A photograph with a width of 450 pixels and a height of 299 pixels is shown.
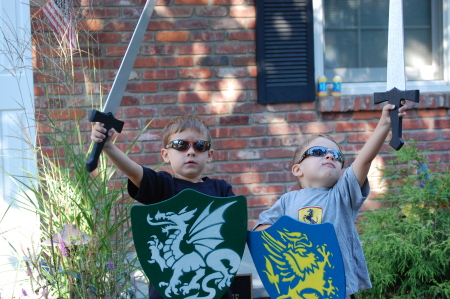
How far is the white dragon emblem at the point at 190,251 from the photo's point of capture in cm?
180

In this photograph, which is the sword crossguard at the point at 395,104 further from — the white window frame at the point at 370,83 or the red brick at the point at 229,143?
the white window frame at the point at 370,83

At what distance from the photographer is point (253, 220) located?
4055 millimetres

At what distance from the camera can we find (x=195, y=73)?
3.96 m

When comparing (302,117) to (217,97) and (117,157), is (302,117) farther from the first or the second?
(117,157)

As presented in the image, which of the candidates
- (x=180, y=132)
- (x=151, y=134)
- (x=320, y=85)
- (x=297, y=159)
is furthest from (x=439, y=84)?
(x=180, y=132)

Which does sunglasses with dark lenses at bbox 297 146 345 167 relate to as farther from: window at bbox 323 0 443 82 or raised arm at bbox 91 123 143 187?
window at bbox 323 0 443 82

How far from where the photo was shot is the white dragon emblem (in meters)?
1.80

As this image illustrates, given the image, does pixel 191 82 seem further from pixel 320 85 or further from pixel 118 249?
pixel 118 249

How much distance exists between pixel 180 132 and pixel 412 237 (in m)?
1.37

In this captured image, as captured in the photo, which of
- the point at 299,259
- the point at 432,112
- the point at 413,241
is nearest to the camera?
the point at 299,259

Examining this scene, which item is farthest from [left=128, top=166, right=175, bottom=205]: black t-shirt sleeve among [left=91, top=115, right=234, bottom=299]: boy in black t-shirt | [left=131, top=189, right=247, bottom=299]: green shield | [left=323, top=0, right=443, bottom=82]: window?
[left=323, top=0, right=443, bottom=82]: window

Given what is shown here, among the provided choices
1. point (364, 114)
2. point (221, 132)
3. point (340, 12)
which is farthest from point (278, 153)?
point (340, 12)

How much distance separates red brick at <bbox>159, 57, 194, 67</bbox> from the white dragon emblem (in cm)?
228

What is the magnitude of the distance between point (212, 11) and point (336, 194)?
2.31 m
